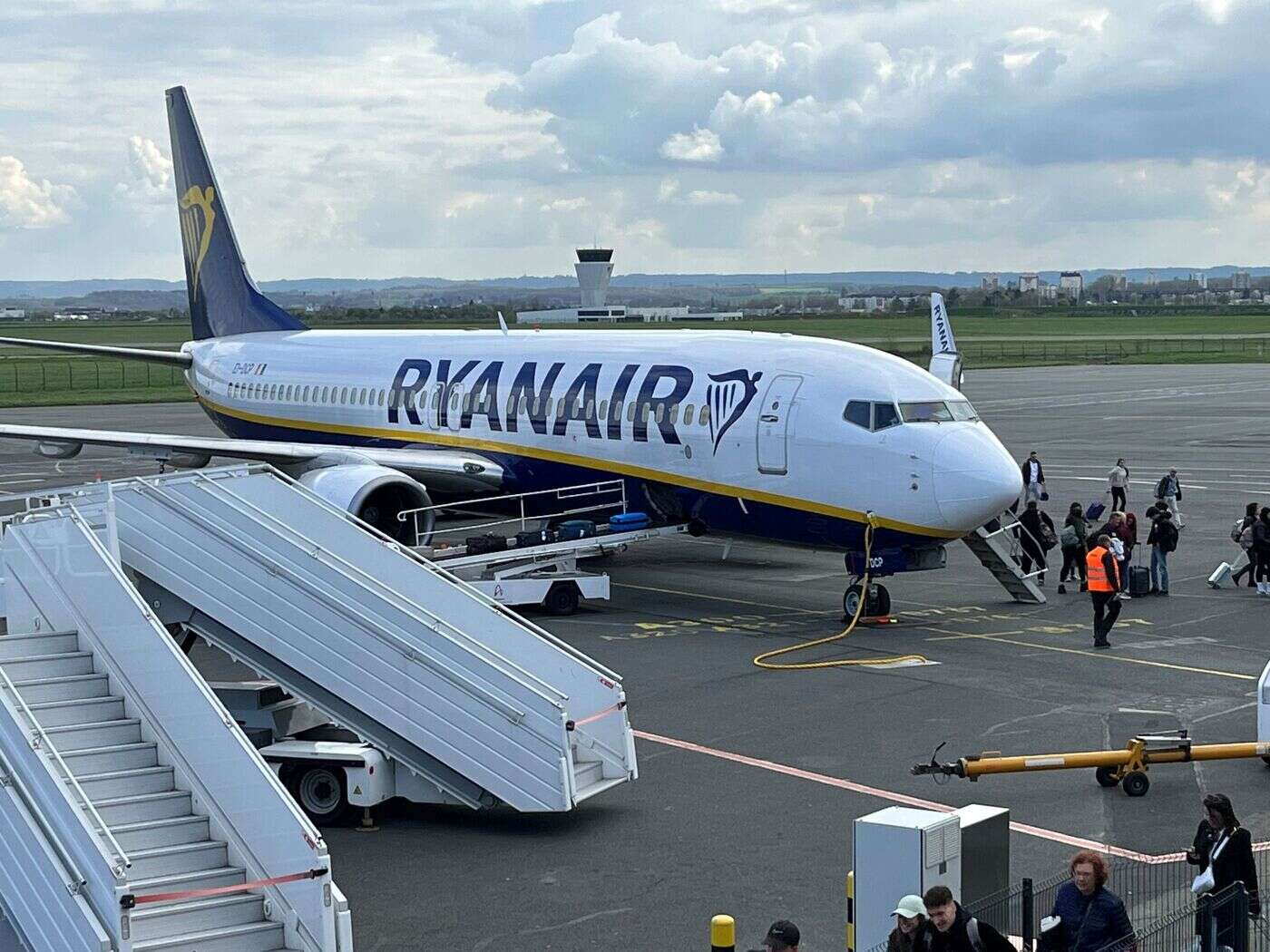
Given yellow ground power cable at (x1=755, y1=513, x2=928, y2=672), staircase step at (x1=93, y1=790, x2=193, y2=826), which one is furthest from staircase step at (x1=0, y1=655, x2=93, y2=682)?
yellow ground power cable at (x1=755, y1=513, x2=928, y2=672)

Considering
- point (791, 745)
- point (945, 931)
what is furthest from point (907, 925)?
point (791, 745)

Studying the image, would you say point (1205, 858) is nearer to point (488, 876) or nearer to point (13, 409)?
point (488, 876)

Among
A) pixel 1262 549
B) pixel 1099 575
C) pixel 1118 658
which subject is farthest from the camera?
pixel 1262 549

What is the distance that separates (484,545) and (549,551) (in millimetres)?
1031

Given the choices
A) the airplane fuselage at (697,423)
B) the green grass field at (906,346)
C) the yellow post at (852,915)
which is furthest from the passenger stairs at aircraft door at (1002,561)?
the green grass field at (906,346)

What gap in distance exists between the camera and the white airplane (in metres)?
25.0

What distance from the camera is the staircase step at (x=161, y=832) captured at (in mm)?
13250

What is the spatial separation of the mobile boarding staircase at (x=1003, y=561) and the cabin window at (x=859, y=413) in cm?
290

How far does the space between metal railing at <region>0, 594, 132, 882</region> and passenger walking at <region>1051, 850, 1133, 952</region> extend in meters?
6.22

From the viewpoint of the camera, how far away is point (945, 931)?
396 inches

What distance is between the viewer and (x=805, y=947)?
12898 mm

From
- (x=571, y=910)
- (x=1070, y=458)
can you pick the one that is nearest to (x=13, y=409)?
(x=1070, y=458)

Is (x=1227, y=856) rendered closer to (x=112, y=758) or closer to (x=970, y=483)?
(x=112, y=758)

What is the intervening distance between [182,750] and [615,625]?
12.9 meters
